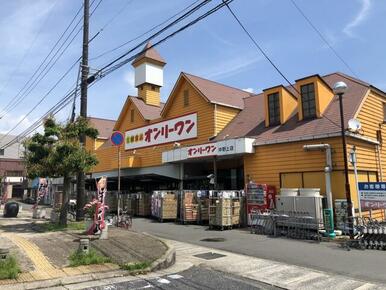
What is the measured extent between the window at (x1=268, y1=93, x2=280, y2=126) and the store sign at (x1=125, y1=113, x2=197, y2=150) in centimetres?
554

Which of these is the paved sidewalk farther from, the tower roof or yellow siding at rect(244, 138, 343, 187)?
the tower roof

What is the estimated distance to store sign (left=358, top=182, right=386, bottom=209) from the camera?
523 inches

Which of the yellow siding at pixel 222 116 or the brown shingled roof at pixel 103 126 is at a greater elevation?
the brown shingled roof at pixel 103 126

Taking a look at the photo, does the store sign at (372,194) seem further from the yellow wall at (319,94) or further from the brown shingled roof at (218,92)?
the brown shingled roof at (218,92)

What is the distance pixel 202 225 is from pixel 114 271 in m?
11.2

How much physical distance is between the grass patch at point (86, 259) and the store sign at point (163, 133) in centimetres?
1516

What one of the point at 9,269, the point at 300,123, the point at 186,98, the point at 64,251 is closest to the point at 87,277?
the point at 9,269

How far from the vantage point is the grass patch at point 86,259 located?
8844mm

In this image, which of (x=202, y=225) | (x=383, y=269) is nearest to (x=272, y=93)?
(x=202, y=225)

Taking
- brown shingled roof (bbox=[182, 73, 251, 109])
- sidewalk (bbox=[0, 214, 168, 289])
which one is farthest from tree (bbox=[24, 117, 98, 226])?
brown shingled roof (bbox=[182, 73, 251, 109])

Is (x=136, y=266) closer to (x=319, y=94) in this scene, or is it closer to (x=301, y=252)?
(x=301, y=252)

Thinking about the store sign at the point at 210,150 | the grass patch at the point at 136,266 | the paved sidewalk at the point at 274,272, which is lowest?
the paved sidewalk at the point at 274,272

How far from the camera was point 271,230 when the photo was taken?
50.6ft

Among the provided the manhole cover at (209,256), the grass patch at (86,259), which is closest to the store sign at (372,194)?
the manhole cover at (209,256)
